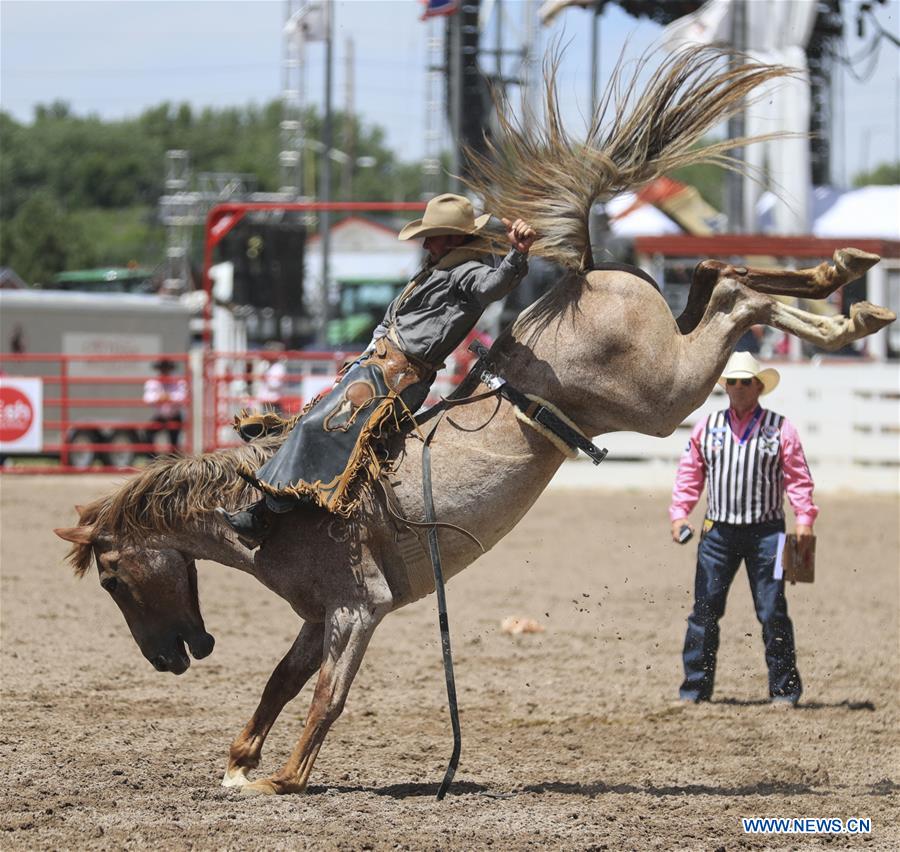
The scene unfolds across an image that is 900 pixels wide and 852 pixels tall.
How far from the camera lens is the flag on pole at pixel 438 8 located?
63.5ft

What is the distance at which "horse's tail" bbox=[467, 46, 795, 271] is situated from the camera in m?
5.25

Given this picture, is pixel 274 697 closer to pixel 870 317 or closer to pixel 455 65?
pixel 870 317

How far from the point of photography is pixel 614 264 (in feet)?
17.6

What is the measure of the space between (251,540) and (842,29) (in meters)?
21.4

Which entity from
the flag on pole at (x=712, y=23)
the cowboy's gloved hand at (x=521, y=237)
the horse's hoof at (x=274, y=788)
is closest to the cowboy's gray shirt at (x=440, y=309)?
the cowboy's gloved hand at (x=521, y=237)

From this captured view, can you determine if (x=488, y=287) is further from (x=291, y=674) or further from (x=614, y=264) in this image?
(x=291, y=674)

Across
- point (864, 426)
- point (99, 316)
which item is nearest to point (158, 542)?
point (864, 426)

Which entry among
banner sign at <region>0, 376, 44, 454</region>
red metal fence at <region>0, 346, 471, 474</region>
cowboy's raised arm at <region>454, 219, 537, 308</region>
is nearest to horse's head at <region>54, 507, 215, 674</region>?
cowboy's raised arm at <region>454, 219, 537, 308</region>

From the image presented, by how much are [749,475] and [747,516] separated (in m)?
0.22

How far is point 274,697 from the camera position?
5473 mm

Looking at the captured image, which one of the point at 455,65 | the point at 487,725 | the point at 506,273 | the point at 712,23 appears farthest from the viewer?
the point at 712,23

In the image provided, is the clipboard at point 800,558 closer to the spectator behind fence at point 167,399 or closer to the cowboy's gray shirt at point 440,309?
the cowboy's gray shirt at point 440,309

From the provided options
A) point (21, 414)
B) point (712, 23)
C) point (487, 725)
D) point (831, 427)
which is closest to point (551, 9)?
point (712, 23)

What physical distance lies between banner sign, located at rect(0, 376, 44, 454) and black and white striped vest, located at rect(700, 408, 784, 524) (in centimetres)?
1206
